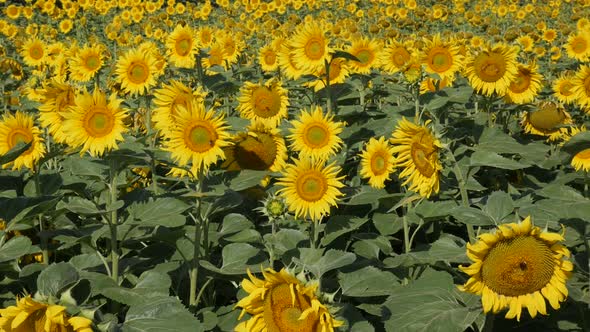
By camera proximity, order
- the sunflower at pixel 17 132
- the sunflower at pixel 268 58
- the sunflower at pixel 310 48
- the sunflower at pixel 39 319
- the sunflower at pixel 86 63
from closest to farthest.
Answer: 1. the sunflower at pixel 39 319
2. the sunflower at pixel 17 132
3. the sunflower at pixel 310 48
4. the sunflower at pixel 86 63
5. the sunflower at pixel 268 58

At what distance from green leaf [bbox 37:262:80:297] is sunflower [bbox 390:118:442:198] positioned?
185 centimetres

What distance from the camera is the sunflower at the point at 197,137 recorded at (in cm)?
308

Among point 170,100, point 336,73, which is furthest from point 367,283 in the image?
point 336,73

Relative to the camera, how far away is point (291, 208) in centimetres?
354

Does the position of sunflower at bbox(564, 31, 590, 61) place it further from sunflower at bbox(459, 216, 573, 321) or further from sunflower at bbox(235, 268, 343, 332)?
sunflower at bbox(235, 268, 343, 332)

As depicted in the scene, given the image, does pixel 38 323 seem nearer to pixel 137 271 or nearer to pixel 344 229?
pixel 137 271

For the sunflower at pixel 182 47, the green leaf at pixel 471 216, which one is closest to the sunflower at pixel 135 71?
the sunflower at pixel 182 47

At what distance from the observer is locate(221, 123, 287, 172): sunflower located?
144 inches

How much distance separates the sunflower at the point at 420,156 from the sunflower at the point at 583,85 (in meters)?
2.13

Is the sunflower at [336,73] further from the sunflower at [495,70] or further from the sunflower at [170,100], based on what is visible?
the sunflower at [170,100]

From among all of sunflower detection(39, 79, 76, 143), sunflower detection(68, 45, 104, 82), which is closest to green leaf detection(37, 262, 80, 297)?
sunflower detection(39, 79, 76, 143)

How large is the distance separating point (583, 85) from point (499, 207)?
8.52 ft

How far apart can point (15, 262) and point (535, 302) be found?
261cm

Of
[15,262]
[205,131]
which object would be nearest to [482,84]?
[205,131]
